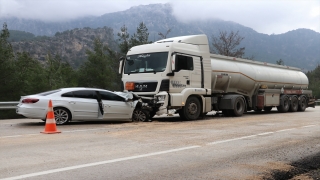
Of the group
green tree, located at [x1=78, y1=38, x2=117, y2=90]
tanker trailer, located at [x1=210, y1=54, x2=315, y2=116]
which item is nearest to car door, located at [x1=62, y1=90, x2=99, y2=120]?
tanker trailer, located at [x1=210, y1=54, x2=315, y2=116]

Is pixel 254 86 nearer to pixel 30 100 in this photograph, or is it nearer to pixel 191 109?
pixel 191 109

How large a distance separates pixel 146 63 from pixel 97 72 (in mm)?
24405

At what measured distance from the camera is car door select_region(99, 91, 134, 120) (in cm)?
1202

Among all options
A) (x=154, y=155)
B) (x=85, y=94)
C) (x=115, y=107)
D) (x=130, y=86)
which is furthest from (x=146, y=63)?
(x=154, y=155)

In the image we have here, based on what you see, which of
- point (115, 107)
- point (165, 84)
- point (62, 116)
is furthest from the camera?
point (165, 84)

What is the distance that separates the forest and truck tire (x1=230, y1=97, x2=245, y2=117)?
1554cm

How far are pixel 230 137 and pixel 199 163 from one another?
10.4 feet

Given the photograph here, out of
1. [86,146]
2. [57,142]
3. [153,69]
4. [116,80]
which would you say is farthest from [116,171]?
[116,80]

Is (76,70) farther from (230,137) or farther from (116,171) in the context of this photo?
(116,171)

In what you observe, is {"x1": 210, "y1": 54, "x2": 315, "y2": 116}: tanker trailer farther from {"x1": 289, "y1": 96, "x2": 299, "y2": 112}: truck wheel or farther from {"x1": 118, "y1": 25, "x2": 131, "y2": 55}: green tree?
{"x1": 118, "y1": 25, "x2": 131, "y2": 55}: green tree

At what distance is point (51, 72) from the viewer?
111 feet

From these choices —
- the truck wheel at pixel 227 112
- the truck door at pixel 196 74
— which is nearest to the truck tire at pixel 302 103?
the truck wheel at pixel 227 112

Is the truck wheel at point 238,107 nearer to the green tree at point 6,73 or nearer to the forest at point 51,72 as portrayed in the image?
the forest at point 51,72

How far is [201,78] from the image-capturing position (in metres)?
14.0
